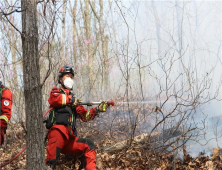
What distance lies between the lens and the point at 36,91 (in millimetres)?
2436

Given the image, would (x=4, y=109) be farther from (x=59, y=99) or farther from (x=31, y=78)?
(x=31, y=78)

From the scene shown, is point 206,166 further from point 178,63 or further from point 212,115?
point 178,63

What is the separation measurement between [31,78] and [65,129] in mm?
1391

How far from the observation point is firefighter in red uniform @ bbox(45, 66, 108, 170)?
347cm

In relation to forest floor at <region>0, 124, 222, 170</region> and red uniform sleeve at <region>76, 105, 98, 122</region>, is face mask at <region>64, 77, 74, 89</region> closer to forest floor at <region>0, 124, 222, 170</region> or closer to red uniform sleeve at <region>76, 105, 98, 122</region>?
red uniform sleeve at <region>76, 105, 98, 122</region>

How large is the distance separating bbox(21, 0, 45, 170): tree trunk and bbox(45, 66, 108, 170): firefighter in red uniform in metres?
0.96

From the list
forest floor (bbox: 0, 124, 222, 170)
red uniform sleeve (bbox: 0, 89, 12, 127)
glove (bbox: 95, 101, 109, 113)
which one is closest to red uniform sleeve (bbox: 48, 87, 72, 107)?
glove (bbox: 95, 101, 109, 113)

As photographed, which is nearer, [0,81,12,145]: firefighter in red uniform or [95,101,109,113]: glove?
[0,81,12,145]: firefighter in red uniform

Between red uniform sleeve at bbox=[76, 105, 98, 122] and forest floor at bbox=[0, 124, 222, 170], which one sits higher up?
→ red uniform sleeve at bbox=[76, 105, 98, 122]

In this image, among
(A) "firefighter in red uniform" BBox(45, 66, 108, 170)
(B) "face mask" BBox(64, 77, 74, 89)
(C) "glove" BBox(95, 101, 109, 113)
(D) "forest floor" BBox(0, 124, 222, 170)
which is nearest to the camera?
(A) "firefighter in red uniform" BBox(45, 66, 108, 170)

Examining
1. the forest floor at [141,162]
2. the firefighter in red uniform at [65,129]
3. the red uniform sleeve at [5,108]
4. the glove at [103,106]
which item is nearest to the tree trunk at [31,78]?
the red uniform sleeve at [5,108]

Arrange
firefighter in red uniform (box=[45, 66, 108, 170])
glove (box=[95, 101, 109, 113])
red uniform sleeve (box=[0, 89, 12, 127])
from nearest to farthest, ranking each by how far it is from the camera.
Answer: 1. red uniform sleeve (box=[0, 89, 12, 127])
2. firefighter in red uniform (box=[45, 66, 108, 170])
3. glove (box=[95, 101, 109, 113])

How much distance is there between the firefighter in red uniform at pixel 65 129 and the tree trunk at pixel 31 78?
959 mm

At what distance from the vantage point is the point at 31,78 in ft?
7.91
